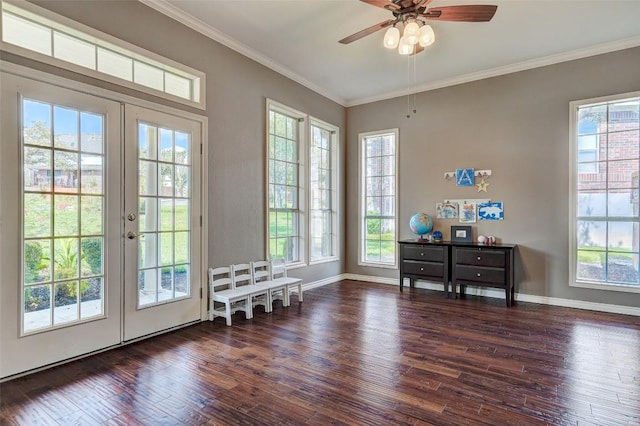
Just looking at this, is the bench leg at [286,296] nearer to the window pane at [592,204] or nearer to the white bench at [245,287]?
the white bench at [245,287]

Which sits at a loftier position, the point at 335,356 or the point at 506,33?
the point at 506,33

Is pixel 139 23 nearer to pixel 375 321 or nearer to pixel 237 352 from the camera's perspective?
pixel 237 352

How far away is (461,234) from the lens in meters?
4.95

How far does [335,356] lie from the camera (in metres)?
2.79

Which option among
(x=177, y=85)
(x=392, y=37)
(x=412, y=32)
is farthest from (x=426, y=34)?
(x=177, y=85)

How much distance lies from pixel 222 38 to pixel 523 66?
12.7ft

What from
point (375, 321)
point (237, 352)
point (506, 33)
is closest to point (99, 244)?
point (237, 352)

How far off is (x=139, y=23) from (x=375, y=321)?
12.2 feet

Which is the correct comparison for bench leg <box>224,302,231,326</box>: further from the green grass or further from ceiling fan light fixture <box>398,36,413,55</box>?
ceiling fan light fixture <box>398,36,413,55</box>

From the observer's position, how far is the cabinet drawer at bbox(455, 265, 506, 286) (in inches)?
171

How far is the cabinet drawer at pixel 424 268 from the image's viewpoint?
189 inches

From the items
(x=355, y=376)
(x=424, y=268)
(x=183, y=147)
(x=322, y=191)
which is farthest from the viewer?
(x=322, y=191)

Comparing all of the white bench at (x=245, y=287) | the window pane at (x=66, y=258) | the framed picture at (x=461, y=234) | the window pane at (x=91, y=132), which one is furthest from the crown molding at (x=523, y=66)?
the window pane at (x=66, y=258)

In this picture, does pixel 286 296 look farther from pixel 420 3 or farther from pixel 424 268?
pixel 420 3
